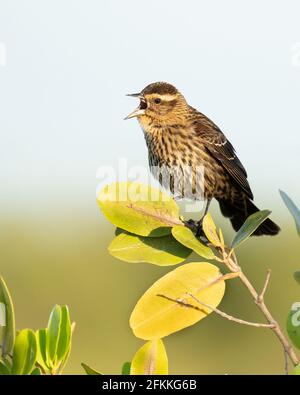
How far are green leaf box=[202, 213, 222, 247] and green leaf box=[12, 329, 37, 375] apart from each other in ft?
1.87

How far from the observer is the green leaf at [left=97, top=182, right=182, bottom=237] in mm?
2264

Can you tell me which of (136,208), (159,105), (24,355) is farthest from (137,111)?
(24,355)

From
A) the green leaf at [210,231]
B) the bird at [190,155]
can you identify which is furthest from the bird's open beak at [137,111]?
the green leaf at [210,231]

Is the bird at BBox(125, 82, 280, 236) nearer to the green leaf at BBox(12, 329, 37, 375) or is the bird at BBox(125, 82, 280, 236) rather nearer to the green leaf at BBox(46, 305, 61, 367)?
the green leaf at BBox(46, 305, 61, 367)

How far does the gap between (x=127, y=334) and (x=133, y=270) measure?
665mm

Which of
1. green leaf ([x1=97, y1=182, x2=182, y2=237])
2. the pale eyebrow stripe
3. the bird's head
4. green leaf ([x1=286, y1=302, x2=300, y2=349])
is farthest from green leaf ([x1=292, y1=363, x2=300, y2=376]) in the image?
the pale eyebrow stripe

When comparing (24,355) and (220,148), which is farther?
(220,148)

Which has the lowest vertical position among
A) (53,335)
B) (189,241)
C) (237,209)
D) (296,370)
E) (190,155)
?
(296,370)

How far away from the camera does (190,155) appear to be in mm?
4949

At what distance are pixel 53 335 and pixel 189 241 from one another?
41 cm

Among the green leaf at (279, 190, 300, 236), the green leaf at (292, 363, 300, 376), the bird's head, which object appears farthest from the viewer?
the bird's head

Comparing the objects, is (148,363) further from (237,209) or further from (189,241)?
(237,209)
